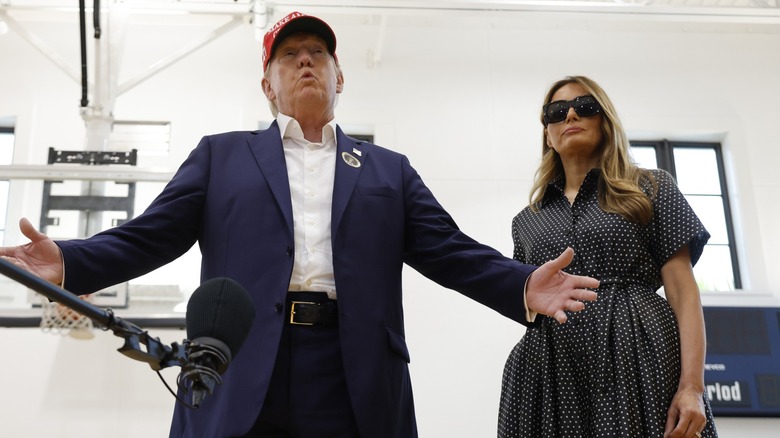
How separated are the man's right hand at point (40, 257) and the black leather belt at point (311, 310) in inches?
17.9

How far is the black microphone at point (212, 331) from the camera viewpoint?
3.47 ft

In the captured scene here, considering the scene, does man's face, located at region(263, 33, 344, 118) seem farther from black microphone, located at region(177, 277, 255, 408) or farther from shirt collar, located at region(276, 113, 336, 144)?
black microphone, located at region(177, 277, 255, 408)

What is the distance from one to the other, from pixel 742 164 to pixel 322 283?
546 cm

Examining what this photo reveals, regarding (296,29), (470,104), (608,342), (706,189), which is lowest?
(608,342)

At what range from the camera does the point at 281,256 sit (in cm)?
172

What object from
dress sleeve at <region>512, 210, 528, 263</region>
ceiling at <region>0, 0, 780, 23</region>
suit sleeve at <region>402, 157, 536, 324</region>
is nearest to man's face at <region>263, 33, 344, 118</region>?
suit sleeve at <region>402, 157, 536, 324</region>

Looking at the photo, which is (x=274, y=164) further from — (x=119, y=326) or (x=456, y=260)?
(x=119, y=326)

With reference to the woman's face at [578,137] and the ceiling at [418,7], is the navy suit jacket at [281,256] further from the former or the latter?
the ceiling at [418,7]

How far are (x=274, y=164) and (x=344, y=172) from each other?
16 cm

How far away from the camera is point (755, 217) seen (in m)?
6.21

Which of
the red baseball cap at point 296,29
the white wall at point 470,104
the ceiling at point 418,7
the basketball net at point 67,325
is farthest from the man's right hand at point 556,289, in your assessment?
the ceiling at point 418,7

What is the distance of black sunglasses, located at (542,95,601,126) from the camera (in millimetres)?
2516

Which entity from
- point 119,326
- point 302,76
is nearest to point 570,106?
point 302,76

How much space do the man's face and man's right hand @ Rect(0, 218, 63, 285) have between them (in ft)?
2.48
